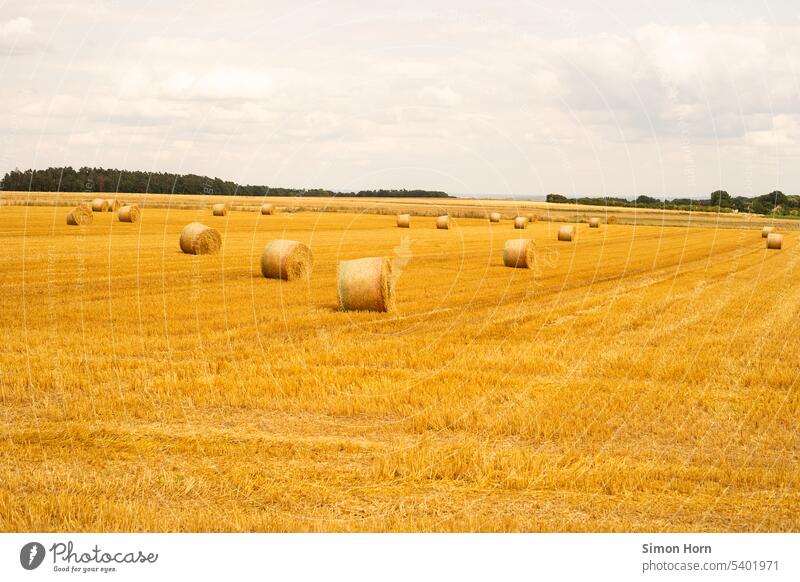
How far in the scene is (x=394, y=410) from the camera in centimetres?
1048

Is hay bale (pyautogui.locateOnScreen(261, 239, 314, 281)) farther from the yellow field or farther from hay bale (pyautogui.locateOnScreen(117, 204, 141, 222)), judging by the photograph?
hay bale (pyautogui.locateOnScreen(117, 204, 141, 222))

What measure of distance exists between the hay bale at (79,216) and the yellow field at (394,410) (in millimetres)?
25113

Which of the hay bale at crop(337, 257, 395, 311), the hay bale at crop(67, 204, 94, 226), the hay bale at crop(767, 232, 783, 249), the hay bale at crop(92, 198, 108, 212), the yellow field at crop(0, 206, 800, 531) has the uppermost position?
the hay bale at crop(92, 198, 108, 212)

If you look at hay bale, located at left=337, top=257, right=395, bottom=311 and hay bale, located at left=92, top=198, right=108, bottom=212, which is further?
hay bale, located at left=92, top=198, right=108, bottom=212

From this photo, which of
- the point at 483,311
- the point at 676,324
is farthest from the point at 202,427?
the point at 676,324

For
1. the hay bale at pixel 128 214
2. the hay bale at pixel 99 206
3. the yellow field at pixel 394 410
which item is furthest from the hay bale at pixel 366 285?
the hay bale at pixel 99 206

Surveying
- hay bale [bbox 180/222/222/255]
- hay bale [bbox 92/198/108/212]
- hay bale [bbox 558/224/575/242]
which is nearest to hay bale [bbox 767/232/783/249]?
hay bale [bbox 558/224/575/242]

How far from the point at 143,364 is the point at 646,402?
311 inches

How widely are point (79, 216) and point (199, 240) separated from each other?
61.3 feet

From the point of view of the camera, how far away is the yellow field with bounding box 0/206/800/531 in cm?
732
